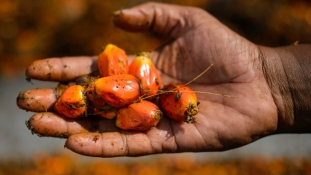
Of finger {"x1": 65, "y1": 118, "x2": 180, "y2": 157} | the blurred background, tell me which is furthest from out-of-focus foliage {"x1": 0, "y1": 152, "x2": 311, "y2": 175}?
finger {"x1": 65, "y1": 118, "x2": 180, "y2": 157}

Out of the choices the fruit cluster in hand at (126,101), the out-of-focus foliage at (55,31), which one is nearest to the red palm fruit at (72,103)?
the fruit cluster in hand at (126,101)

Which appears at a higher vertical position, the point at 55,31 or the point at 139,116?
the point at 55,31

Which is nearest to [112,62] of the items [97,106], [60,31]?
[97,106]

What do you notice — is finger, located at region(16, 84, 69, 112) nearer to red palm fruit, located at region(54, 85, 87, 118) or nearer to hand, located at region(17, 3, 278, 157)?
hand, located at region(17, 3, 278, 157)

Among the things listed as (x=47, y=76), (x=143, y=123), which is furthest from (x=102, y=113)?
(x=47, y=76)

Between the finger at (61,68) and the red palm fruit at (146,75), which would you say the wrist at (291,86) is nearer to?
the red palm fruit at (146,75)

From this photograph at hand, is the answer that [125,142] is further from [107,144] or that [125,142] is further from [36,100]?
[36,100]

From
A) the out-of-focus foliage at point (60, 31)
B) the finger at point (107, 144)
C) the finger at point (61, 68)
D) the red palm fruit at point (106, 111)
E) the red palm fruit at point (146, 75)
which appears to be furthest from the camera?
the out-of-focus foliage at point (60, 31)

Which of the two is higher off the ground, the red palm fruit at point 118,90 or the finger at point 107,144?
the red palm fruit at point 118,90
